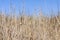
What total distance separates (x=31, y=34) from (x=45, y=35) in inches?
8.7

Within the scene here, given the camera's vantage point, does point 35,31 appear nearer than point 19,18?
Yes

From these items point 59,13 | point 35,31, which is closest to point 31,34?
point 35,31

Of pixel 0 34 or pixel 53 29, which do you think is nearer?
pixel 0 34

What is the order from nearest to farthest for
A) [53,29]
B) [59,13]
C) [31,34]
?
[31,34] → [53,29] → [59,13]

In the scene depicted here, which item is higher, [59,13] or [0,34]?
[59,13]

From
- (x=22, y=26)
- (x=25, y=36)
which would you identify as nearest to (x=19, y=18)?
(x=22, y=26)

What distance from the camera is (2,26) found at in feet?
9.89

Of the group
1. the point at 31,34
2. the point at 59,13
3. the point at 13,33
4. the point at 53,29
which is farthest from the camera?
the point at 59,13

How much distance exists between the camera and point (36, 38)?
2906 millimetres

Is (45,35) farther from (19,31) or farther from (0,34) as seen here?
(0,34)

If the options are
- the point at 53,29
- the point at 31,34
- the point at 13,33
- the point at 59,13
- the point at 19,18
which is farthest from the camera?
the point at 59,13

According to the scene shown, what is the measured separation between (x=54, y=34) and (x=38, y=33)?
0.32 meters

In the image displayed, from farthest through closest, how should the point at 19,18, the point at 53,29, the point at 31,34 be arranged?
the point at 19,18, the point at 53,29, the point at 31,34

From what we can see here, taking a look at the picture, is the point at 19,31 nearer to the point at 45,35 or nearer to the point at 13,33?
the point at 13,33
